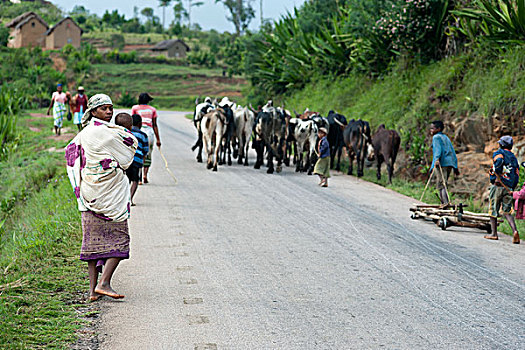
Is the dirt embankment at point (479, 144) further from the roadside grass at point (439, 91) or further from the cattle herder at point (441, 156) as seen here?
the cattle herder at point (441, 156)

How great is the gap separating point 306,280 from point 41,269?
3.11 meters

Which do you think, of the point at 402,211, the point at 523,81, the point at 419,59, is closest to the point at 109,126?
the point at 402,211

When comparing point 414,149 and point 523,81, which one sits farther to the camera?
point 414,149

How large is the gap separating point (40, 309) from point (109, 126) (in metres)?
1.86

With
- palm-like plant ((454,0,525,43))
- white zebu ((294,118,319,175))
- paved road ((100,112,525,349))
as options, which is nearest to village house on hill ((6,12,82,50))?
white zebu ((294,118,319,175))

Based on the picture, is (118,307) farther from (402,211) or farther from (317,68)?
(317,68)

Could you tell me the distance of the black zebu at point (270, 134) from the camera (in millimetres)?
16484

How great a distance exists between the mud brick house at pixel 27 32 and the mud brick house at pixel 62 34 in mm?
1078

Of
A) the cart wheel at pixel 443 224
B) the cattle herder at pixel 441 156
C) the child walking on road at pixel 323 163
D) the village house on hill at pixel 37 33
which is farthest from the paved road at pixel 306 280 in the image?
the village house on hill at pixel 37 33

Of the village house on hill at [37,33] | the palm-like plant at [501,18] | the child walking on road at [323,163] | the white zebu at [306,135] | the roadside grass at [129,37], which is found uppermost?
the roadside grass at [129,37]

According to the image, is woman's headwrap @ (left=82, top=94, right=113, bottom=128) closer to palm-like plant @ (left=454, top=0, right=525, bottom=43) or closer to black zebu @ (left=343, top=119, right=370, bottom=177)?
black zebu @ (left=343, top=119, right=370, bottom=177)

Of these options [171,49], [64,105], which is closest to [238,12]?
[171,49]

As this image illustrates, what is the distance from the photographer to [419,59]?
66.8ft

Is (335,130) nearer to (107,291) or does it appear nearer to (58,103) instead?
(58,103)
